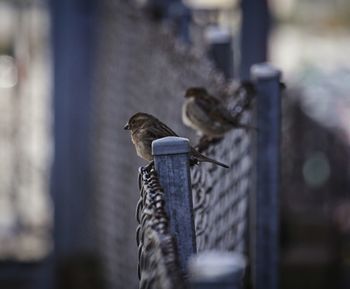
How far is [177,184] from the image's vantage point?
339 cm

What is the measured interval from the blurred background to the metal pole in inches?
0.7

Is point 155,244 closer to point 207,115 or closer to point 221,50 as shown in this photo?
point 207,115

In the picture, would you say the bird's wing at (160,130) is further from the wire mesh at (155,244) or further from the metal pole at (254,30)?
the metal pole at (254,30)

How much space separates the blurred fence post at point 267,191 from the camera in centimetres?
516

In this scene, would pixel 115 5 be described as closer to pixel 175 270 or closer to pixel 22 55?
pixel 22 55

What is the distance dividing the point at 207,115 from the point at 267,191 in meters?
0.58

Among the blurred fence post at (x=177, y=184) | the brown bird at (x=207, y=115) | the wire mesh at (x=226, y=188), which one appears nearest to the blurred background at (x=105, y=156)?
the brown bird at (x=207, y=115)

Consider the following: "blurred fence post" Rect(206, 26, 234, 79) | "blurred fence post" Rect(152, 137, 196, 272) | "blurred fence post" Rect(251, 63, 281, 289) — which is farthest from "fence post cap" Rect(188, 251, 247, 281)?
"blurred fence post" Rect(206, 26, 234, 79)

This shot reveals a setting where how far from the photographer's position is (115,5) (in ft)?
33.3

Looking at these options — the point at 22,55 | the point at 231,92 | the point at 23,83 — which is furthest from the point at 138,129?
the point at 22,55

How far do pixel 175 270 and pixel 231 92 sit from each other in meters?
2.94

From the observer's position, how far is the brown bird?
5.31m

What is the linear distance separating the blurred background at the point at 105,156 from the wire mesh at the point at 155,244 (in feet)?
14.8

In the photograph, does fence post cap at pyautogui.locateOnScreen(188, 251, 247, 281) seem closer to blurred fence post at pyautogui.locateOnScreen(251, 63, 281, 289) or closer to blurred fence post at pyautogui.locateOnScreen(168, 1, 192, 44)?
A: blurred fence post at pyautogui.locateOnScreen(251, 63, 281, 289)
